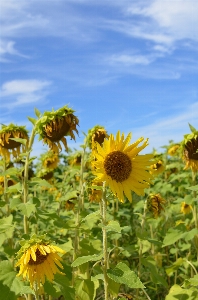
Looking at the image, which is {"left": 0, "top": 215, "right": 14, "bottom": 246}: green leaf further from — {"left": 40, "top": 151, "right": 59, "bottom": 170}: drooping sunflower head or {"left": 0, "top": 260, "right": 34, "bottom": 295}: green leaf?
{"left": 40, "top": 151, "right": 59, "bottom": 170}: drooping sunflower head

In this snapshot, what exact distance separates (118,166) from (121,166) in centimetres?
2

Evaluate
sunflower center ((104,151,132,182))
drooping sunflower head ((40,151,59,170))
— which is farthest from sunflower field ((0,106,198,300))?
drooping sunflower head ((40,151,59,170))

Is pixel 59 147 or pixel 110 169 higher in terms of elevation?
pixel 59 147

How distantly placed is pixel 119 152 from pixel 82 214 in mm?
1242

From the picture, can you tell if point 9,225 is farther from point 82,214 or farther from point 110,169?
point 110,169

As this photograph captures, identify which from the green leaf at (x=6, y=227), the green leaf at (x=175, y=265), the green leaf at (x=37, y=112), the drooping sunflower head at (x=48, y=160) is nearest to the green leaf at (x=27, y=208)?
the green leaf at (x=6, y=227)

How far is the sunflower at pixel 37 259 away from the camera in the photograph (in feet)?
7.33

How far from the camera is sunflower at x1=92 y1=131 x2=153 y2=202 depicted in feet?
7.43

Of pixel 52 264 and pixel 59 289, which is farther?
pixel 59 289

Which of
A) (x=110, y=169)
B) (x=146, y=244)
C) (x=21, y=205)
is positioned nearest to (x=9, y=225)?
(x=21, y=205)

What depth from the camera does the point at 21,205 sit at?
2.78 metres

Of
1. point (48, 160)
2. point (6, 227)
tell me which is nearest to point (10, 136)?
point (6, 227)

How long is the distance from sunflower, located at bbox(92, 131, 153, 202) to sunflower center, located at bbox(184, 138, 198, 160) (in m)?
1.31

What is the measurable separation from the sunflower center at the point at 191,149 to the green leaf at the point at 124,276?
1845mm
